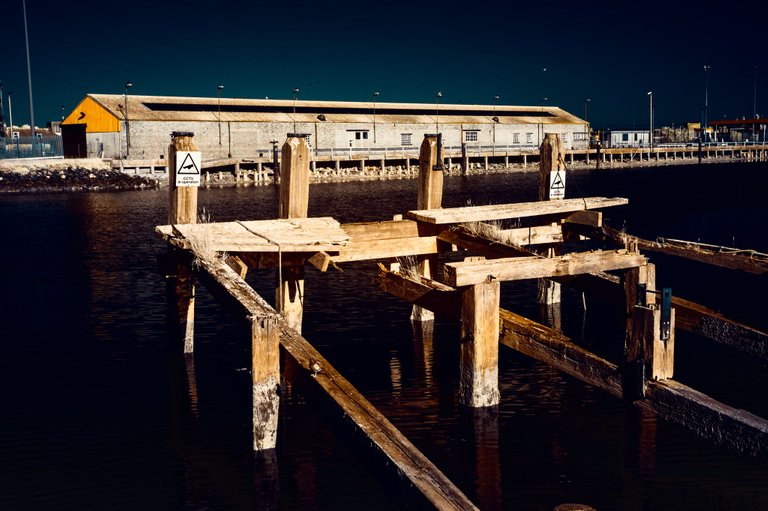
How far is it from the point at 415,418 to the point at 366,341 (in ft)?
12.5

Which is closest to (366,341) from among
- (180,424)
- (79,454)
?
(180,424)

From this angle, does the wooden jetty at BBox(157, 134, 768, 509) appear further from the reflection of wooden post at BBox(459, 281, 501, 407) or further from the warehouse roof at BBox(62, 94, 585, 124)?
the warehouse roof at BBox(62, 94, 585, 124)

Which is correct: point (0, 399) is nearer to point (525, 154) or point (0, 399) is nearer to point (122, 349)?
point (122, 349)

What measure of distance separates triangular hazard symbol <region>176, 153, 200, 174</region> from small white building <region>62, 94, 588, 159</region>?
45370 mm

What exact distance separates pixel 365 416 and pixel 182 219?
589 centimetres

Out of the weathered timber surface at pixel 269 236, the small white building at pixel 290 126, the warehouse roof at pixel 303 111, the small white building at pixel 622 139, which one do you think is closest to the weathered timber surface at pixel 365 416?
the weathered timber surface at pixel 269 236

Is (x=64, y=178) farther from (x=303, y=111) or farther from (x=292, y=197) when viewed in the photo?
(x=292, y=197)

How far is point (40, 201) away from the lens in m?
46.5

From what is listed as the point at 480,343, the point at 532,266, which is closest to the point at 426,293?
the point at 480,343

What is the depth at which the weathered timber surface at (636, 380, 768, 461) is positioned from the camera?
6348 mm

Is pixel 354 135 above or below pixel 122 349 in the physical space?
above

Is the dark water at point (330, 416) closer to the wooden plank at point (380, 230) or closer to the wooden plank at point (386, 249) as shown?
the wooden plank at point (386, 249)

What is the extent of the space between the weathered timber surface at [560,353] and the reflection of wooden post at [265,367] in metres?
2.82

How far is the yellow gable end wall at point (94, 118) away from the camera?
201ft
